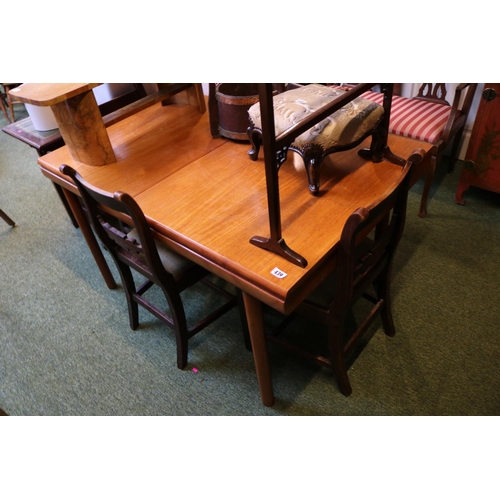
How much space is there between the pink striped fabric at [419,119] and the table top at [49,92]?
61.2 inches

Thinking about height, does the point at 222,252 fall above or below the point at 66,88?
below

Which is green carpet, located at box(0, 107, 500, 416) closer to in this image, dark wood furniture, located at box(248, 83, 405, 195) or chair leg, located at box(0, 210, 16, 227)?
chair leg, located at box(0, 210, 16, 227)

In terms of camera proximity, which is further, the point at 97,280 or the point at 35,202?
the point at 35,202

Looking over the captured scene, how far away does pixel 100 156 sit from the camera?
161 centimetres

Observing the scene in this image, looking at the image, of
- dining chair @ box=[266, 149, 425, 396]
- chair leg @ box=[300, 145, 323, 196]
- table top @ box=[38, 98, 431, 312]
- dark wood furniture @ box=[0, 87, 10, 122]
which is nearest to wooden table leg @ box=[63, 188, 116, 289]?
table top @ box=[38, 98, 431, 312]

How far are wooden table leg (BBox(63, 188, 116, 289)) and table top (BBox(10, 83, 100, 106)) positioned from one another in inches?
17.4

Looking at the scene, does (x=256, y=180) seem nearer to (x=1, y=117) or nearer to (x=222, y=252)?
(x=222, y=252)

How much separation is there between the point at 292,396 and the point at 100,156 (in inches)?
47.4

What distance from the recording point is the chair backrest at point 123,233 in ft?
4.03

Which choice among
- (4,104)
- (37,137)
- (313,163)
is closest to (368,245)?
(313,163)

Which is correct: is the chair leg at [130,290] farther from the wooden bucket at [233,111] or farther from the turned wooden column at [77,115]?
the wooden bucket at [233,111]

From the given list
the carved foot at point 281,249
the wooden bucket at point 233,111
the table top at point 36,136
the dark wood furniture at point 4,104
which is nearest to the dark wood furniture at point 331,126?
the wooden bucket at point 233,111

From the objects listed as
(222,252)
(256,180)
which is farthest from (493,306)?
(222,252)

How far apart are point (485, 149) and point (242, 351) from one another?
1.63m
